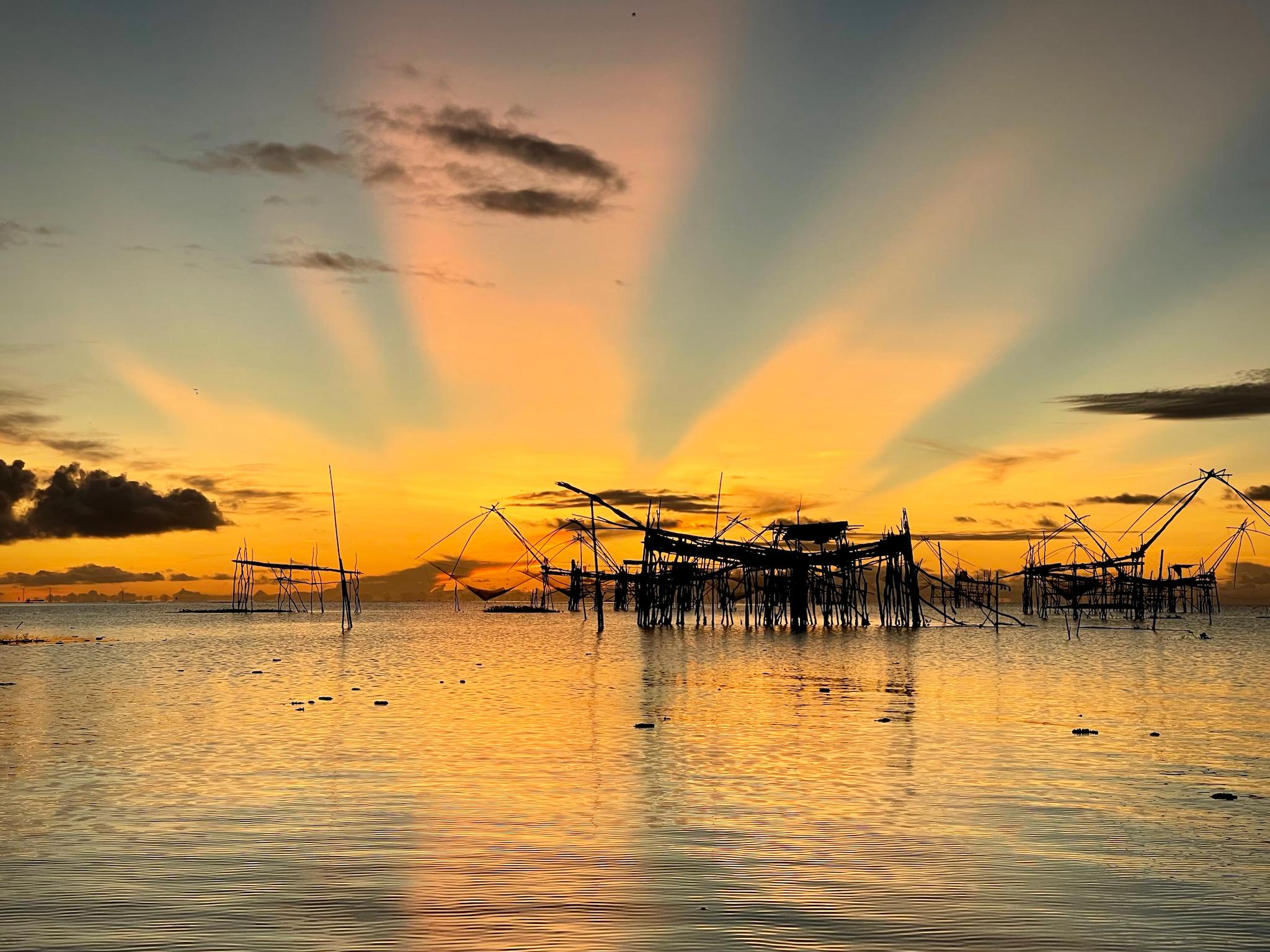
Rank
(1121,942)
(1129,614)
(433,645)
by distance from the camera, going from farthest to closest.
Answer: (1129,614), (433,645), (1121,942)

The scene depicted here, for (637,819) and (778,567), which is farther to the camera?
(778,567)

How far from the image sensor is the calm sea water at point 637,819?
9773 millimetres

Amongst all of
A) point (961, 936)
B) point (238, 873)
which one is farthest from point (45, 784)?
point (961, 936)

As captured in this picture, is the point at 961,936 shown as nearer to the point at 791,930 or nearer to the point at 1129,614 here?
the point at 791,930

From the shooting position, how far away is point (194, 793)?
16.1m

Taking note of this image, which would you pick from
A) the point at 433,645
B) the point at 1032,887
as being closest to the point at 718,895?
the point at 1032,887

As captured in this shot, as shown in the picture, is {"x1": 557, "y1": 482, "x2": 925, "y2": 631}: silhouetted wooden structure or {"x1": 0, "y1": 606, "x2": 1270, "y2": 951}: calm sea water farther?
{"x1": 557, "y1": 482, "x2": 925, "y2": 631}: silhouetted wooden structure

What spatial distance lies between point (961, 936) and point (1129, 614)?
130 m

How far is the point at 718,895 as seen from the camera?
10.6 meters

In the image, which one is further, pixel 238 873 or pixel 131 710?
pixel 131 710

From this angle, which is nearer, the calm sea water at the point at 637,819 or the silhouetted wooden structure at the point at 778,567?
the calm sea water at the point at 637,819

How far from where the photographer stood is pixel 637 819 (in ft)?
46.8

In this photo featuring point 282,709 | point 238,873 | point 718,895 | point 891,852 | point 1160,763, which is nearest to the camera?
point 718,895

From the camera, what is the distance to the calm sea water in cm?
977
